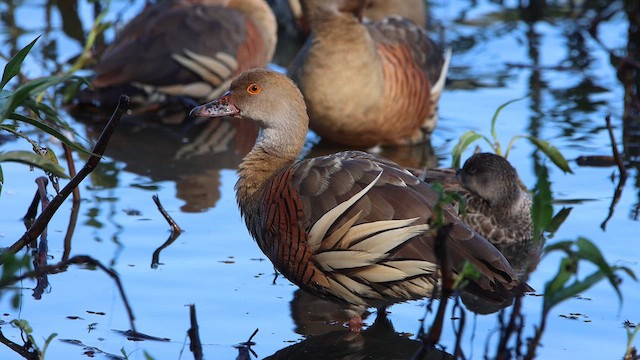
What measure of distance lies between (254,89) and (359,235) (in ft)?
4.24

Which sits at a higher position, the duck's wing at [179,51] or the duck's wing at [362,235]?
the duck's wing at [179,51]

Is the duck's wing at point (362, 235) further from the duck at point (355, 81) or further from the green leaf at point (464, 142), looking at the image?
the duck at point (355, 81)

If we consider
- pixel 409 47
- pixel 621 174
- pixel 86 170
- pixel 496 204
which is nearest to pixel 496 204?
pixel 496 204

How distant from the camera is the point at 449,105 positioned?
9703 mm

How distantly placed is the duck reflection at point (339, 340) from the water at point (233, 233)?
16 mm

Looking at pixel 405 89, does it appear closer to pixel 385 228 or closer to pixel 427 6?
pixel 385 228

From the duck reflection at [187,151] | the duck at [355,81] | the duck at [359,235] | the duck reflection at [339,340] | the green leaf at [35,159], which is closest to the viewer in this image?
the green leaf at [35,159]

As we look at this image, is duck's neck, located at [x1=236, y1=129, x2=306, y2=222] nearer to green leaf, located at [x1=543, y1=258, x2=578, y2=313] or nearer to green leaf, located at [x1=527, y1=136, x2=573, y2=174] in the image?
green leaf, located at [x1=527, y1=136, x2=573, y2=174]

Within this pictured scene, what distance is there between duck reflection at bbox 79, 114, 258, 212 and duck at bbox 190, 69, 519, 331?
6.12 feet

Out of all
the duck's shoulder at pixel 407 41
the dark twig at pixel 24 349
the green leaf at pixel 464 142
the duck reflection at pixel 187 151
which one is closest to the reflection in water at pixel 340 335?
the dark twig at pixel 24 349

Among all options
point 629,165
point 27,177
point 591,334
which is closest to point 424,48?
point 629,165

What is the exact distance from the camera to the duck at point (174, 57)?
9125 mm

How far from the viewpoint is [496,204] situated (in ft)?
22.1

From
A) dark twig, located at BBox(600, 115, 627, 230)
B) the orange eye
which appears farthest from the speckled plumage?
the orange eye
